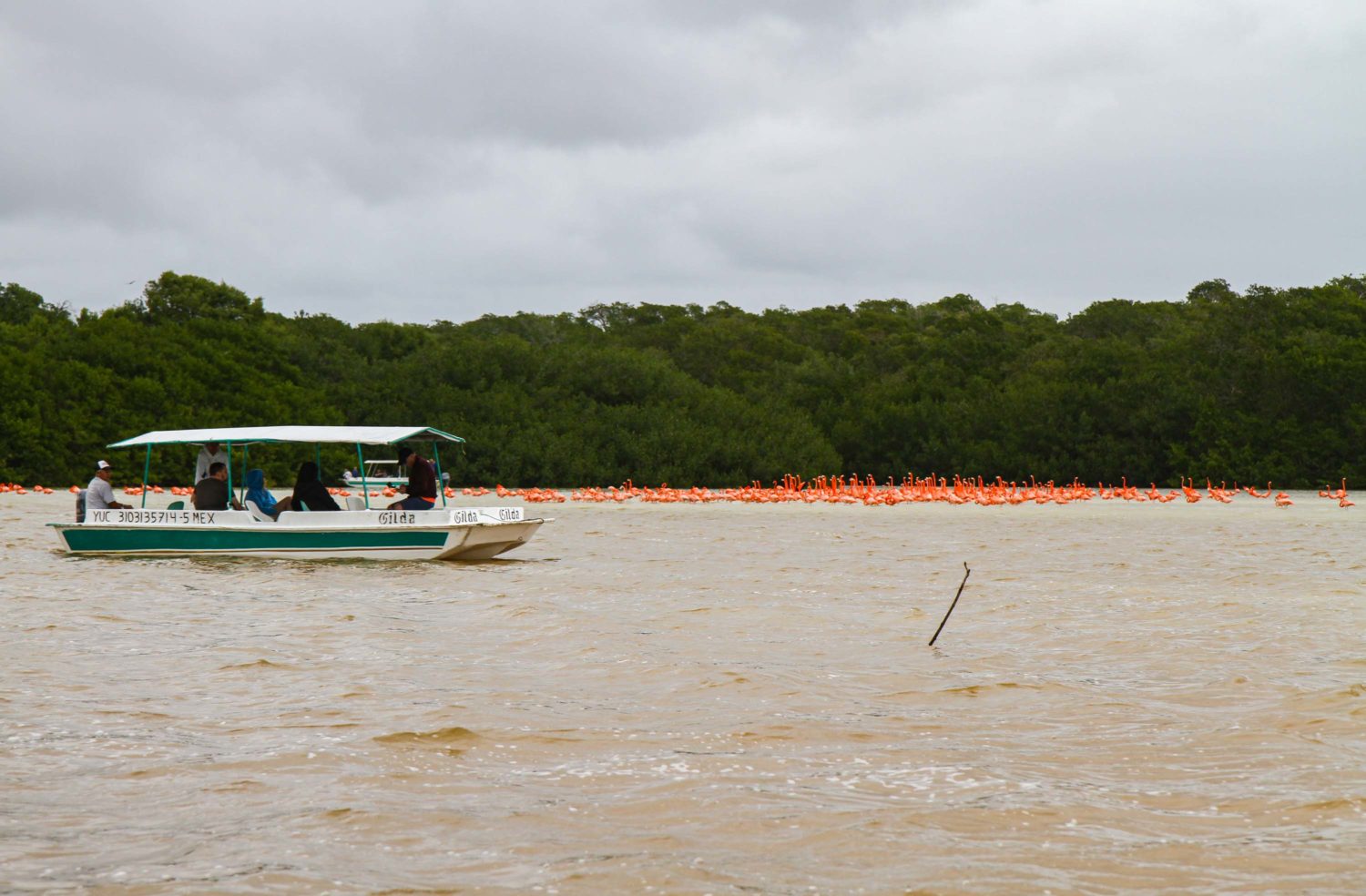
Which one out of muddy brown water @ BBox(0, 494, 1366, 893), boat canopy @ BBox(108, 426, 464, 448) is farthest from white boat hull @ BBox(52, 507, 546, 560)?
muddy brown water @ BBox(0, 494, 1366, 893)

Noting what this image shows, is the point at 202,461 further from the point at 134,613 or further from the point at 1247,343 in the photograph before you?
the point at 1247,343

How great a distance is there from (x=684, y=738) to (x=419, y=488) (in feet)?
43.9

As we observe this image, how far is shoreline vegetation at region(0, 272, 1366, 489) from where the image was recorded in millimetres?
50938

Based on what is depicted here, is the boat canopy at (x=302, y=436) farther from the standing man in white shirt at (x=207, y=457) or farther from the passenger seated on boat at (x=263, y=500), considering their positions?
the passenger seated on boat at (x=263, y=500)

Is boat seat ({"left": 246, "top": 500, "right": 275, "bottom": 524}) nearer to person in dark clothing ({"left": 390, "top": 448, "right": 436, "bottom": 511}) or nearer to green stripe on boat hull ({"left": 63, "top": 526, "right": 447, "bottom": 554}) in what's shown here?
green stripe on boat hull ({"left": 63, "top": 526, "right": 447, "bottom": 554})

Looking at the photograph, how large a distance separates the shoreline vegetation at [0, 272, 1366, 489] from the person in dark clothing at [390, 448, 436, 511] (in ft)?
92.2

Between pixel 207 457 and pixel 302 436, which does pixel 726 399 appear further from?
pixel 302 436

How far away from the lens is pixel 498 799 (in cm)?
694

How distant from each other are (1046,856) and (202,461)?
1818cm

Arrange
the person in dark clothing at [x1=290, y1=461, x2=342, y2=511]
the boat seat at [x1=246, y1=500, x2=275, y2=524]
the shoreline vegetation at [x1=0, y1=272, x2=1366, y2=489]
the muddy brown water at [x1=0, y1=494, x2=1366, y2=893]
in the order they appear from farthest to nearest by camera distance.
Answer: the shoreline vegetation at [x1=0, y1=272, x2=1366, y2=489], the person in dark clothing at [x1=290, y1=461, x2=342, y2=511], the boat seat at [x1=246, y1=500, x2=275, y2=524], the muddy brown water at [x1=0, y1=494, x2=1366, y2=893]

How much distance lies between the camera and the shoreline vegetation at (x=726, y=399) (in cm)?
5094

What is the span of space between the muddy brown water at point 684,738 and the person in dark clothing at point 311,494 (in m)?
3.55

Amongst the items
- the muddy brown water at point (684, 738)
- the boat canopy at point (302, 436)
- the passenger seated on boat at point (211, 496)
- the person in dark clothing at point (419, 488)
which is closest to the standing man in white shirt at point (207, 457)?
the boat canopy at point (302, 436)

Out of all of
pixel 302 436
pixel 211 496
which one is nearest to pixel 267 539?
pixel 211 496
